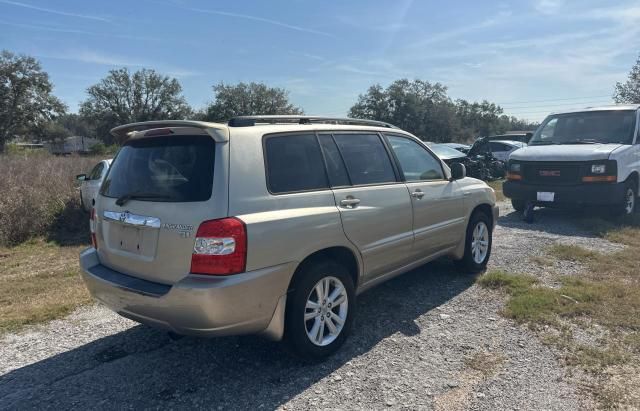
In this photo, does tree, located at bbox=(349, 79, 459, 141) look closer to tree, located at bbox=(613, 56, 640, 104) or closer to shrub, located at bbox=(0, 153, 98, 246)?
tree, located at bbox=(613, 56, 640, 104)

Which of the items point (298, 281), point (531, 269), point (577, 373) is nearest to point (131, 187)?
point (298, 281)

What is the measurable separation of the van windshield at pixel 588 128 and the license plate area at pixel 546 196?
1291 millimetres

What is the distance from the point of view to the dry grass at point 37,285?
471 cm

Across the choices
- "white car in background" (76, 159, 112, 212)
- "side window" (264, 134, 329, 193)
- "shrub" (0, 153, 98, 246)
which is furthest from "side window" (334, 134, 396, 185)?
"shrub" (0, 153, 98, 246)

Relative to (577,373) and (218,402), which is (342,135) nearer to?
(218,402)

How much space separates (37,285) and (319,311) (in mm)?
4214

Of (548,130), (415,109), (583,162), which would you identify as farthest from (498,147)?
(415,109)

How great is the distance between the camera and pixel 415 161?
15.8 feet

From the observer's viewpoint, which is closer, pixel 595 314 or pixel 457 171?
pixel 595 314

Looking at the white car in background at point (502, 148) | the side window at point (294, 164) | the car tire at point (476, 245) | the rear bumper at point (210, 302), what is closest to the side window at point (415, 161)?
the car tire at point (476, 245)

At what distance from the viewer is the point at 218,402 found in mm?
3074

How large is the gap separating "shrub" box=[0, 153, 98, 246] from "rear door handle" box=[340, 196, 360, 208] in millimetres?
7602

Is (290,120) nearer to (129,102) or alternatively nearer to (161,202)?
(161,202)

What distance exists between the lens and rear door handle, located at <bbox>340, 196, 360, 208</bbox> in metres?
3.65
